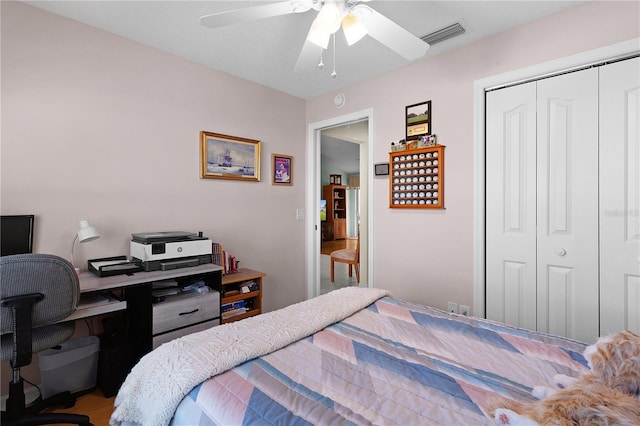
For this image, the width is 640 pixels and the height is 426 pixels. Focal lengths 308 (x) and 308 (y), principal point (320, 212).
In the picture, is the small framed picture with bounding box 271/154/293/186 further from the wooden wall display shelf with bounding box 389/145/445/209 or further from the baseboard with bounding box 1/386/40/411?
the baseboard with bounding box 1/386/40/411

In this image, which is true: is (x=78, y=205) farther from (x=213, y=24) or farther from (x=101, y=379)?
(x=213, y=24)

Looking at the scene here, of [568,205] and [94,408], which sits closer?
[94,408]

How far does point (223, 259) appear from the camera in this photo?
8.63 feet

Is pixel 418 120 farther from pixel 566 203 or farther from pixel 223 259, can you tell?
pixel 223 259

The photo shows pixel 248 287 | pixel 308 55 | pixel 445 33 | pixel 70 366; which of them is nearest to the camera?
pixel 308 55

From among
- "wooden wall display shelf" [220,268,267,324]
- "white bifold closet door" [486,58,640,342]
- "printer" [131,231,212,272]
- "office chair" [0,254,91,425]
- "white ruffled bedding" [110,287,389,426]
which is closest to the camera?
"white ruffled bedding" [110,287,389,426]

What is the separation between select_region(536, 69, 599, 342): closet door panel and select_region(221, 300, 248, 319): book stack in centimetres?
225

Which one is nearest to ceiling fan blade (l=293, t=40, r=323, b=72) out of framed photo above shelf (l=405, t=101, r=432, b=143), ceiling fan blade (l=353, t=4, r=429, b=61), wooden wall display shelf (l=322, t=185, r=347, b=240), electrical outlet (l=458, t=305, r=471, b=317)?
ceiling fan blade (l=353, t=4, r=429, b=61)

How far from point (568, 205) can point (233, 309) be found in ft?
8.42

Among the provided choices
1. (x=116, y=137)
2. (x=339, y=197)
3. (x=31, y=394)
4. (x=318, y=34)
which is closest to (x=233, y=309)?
(x=31, y=394)

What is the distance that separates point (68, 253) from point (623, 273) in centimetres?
350

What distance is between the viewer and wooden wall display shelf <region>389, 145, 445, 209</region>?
254cm

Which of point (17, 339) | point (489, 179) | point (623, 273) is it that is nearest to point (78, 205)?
point (17, 339)

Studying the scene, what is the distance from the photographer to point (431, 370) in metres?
1.11
